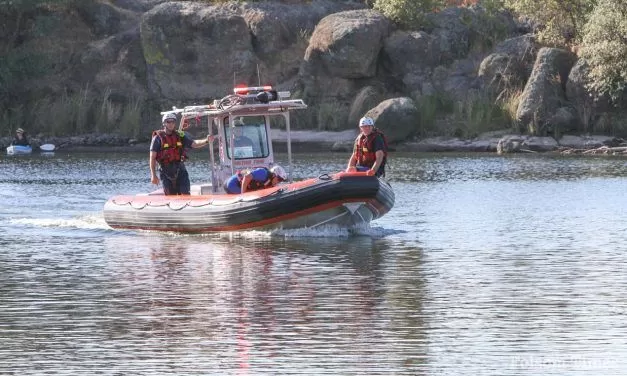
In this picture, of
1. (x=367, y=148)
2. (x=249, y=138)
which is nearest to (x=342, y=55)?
(x=249, y=138)

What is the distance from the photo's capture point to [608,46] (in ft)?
140

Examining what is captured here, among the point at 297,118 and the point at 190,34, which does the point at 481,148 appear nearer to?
the point at 297,118

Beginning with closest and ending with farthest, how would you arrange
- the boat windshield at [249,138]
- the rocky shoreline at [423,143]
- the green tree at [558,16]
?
the boat windshield at [249,138]
the rocky shoreline at [423,143]
the green tree at [558,16]

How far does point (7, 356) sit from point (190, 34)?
38740mm

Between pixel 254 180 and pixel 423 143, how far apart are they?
23.4 meters

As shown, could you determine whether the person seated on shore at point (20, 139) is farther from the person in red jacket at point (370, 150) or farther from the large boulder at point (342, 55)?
the person in red jacket at point (370, 150)

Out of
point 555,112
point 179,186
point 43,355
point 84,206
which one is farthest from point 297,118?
point 43,355

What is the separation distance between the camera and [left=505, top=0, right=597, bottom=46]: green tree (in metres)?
46.7

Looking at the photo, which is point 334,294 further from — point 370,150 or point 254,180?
point 254,180

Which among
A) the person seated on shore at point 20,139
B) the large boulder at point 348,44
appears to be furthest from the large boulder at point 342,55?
the person seated on shore at point 20,139

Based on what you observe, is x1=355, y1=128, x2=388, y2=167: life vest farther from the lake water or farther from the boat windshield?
the boat windshield

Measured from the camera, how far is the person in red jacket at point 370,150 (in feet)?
71.6

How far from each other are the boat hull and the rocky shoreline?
21.7m

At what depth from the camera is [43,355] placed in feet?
42.5
